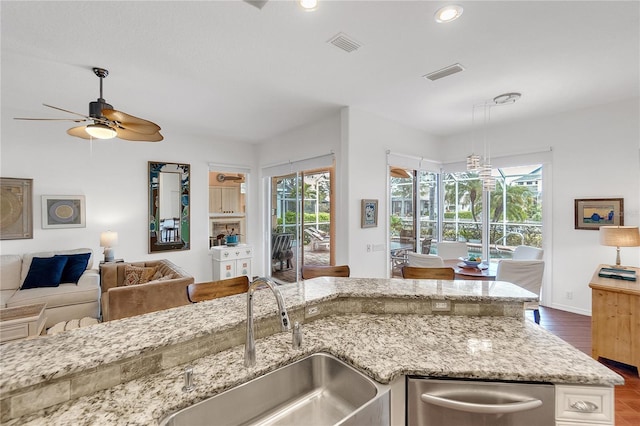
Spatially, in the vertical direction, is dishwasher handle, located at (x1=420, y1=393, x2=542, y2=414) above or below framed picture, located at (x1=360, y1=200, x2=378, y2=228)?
below

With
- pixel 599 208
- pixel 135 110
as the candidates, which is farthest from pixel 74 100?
pixel 599 208

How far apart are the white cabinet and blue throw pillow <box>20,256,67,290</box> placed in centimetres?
207

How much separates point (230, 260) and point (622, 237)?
210 inches

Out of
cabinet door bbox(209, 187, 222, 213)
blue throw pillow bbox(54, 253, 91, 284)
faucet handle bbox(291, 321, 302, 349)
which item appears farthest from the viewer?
cabinet door bbox(209, 187, 222, 213)

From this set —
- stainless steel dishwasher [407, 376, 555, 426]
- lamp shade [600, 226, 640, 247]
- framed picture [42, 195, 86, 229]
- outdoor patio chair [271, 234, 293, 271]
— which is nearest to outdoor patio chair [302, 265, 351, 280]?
stainless steel dishwasher [407, 376, 555, 426]

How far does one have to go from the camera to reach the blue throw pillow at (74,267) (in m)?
3.58

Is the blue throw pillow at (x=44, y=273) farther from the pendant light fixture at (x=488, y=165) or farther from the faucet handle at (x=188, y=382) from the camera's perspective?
the pendant light fixture at (x=488, y=165)

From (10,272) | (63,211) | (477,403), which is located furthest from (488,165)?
(10,272)

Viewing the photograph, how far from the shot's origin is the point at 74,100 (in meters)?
3.32

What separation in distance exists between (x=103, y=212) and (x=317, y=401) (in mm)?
4686

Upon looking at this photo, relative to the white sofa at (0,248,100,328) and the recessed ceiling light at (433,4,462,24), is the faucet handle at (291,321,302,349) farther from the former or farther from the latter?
the white sofa at (0,248,100,328)

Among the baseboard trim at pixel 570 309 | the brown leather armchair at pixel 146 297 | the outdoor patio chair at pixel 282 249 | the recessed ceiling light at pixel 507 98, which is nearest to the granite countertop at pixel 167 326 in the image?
the brown leather armchair at pixel 146 297

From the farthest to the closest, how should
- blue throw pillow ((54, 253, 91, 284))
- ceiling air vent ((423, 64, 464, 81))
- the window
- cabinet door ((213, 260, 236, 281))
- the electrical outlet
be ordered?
cabinet door ((213, 260, 236, 281))
the window
blue throw pillow ((54, 253, 91, 284))
ceiling air vent ((423, 64, 464, 81))
the electrical outlet

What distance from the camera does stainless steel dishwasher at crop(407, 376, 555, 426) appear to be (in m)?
1.02
